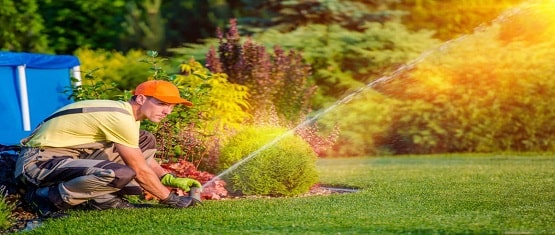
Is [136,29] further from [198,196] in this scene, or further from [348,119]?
[198,196]

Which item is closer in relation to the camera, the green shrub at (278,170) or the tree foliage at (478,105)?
the green shrub at (278,170)

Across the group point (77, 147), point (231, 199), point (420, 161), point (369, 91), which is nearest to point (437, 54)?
point (369, 91)

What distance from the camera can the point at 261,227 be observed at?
741 cm

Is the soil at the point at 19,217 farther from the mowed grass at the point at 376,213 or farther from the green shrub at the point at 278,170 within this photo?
the green shrub at the point at 278,170

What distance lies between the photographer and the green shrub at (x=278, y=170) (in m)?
9.58

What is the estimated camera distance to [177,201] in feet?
27.5

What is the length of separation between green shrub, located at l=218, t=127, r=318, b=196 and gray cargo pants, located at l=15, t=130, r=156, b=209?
5.17 ft

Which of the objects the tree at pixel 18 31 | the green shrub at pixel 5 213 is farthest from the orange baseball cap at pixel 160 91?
the tree at pixel 18 31

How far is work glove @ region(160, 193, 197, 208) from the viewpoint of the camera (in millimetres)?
8344

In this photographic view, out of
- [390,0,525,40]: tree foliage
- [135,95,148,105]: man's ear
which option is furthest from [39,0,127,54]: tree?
[135,95,148,105]: man's ear

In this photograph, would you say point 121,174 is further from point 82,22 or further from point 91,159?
point 82,22

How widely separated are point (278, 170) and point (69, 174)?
7.19 feet

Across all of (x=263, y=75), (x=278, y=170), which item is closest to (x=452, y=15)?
(x=263, y=75)

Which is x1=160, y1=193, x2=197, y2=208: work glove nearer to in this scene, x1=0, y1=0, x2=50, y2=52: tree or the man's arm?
the man's arm
